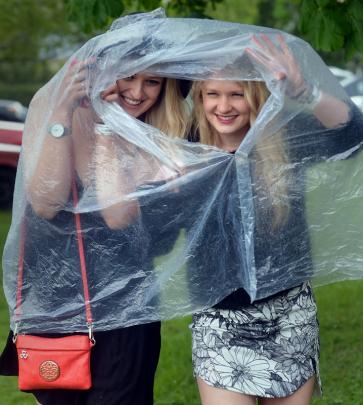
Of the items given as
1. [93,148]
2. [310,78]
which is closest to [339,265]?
[310,78]

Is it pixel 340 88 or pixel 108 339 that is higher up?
pixel 340 88

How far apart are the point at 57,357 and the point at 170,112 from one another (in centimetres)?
87

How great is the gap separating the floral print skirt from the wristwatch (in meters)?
0.74

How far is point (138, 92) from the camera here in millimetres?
3041

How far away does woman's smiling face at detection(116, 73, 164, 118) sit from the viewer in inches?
120

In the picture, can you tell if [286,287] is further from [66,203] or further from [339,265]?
[66,203]

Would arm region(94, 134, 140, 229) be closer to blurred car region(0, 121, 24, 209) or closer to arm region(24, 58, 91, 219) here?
arm region(24, 58, 91, 219)

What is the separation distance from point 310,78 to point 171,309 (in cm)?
87

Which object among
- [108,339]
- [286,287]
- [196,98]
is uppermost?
[196,98]

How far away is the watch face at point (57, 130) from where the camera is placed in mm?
2996

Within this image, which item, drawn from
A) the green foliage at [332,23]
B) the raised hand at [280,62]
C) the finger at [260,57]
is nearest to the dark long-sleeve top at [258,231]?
the raised hand at [280,62]

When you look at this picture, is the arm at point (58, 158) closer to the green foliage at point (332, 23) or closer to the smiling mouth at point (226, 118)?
the smiling mouth at point (226, 118)

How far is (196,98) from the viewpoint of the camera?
3.10m

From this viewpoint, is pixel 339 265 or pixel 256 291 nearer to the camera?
pixel 256 291
